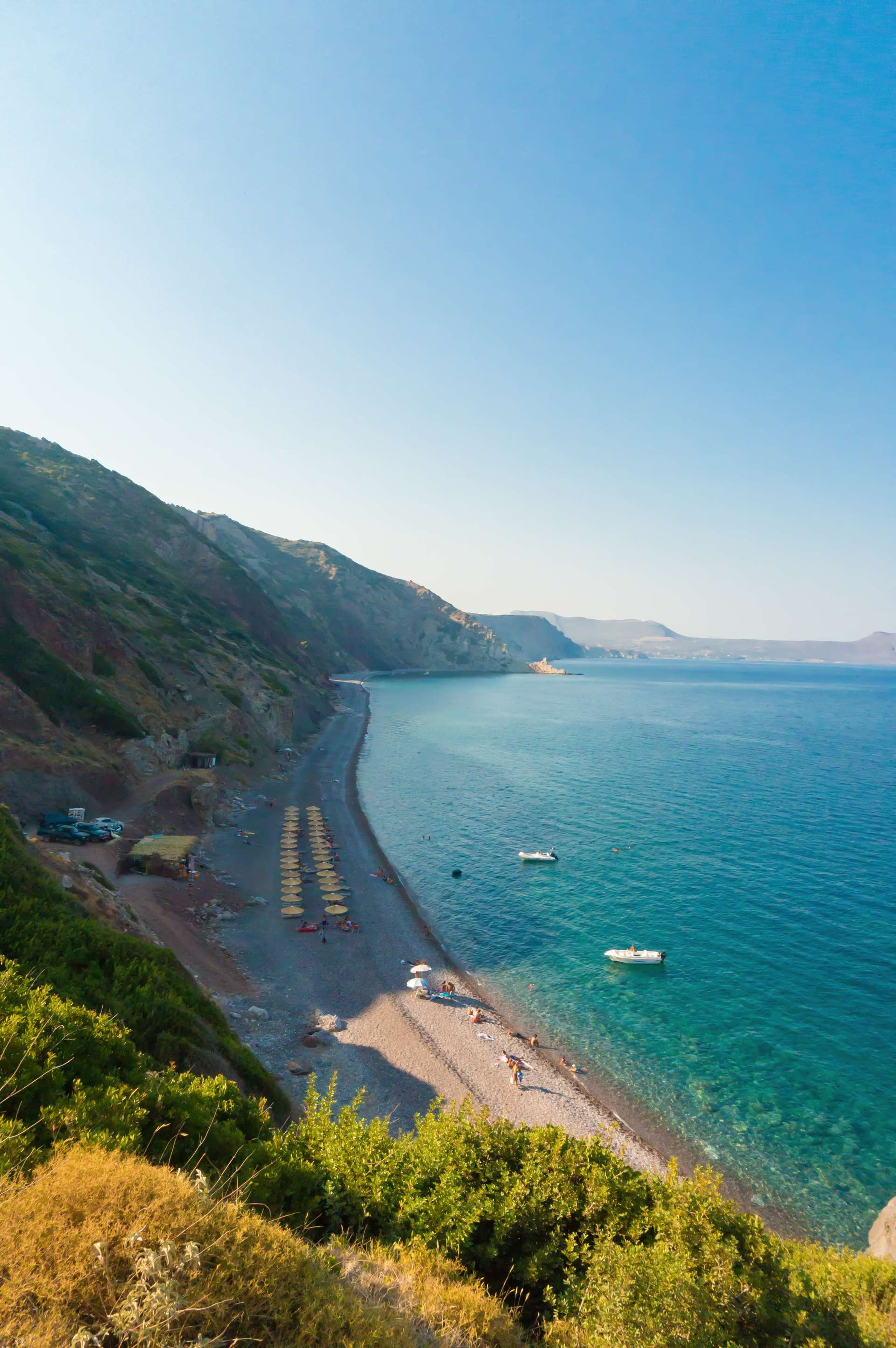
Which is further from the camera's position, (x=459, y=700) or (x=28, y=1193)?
(x=459, y=700)

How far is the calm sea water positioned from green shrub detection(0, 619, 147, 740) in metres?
28.7

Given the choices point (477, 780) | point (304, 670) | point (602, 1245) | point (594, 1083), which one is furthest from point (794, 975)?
point (304, 670)

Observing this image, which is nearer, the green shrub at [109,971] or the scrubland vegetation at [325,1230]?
the scrubland vegetation at [325,1230]

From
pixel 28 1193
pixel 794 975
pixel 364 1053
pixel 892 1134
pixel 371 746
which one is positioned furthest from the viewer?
pixel 371 746

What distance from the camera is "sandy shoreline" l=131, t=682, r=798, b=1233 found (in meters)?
26.2

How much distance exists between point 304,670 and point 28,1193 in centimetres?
12422

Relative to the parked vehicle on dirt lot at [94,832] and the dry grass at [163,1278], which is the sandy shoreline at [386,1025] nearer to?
the parked vehicle on dirt lot at [94,832]

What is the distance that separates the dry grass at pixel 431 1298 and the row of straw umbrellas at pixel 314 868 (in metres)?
34.4

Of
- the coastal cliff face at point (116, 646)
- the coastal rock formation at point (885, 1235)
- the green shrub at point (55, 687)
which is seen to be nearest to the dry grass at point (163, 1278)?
the coastal rock formation at point (885, 1235)

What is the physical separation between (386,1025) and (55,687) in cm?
3914

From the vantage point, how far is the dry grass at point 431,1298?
7984mm

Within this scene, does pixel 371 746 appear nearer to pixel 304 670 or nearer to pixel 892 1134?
pixel 304 670

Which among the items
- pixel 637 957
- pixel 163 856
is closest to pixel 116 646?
pixel 163 856

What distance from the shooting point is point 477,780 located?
84.1m
